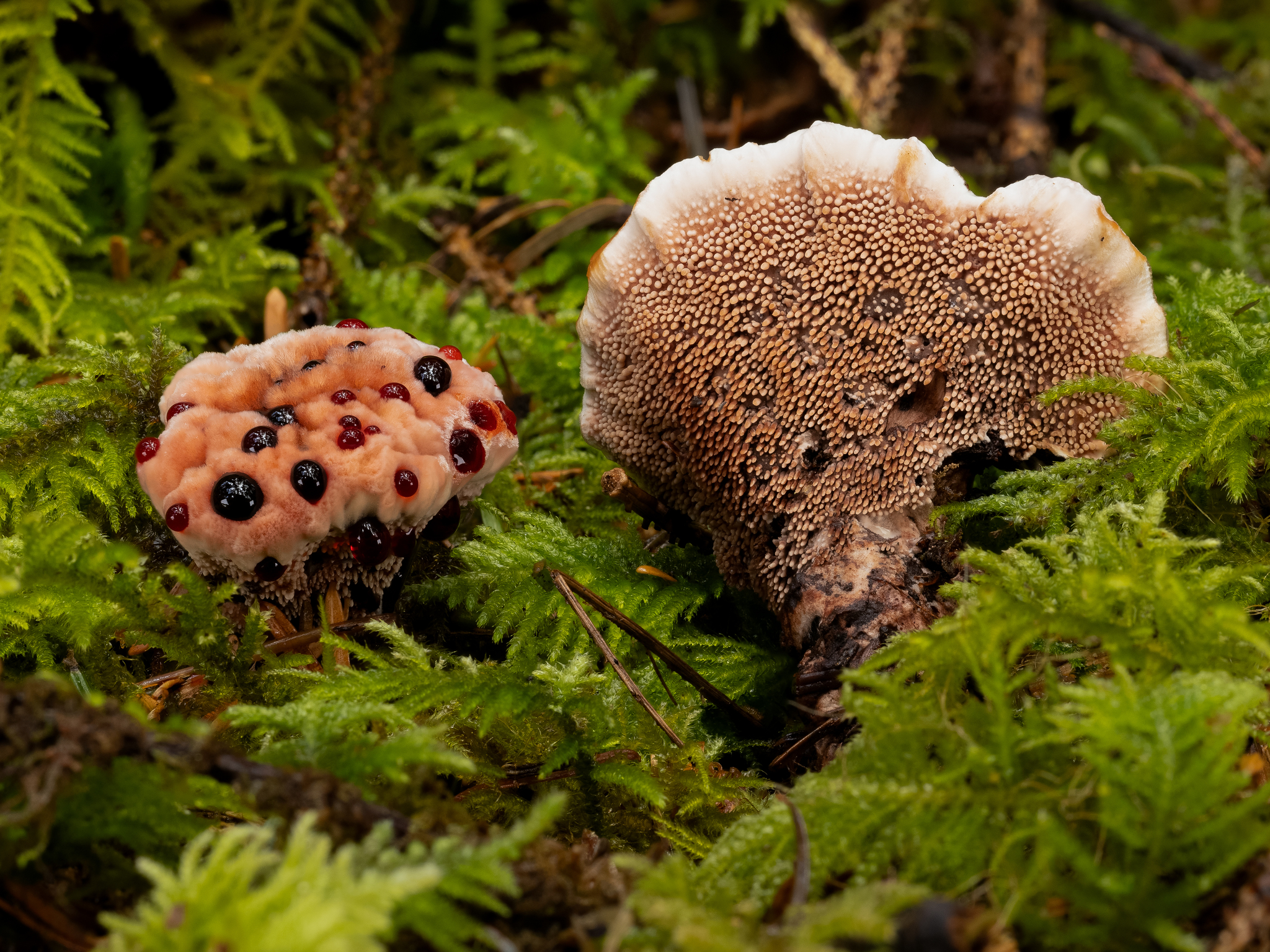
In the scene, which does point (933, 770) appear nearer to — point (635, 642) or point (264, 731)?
point (635, 642)

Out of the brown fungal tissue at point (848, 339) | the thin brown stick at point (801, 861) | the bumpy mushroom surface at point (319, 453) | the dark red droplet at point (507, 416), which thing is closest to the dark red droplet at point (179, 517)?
the bumpy mushroom surface at point (319, 453)

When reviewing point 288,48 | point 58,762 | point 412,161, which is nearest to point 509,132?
point 412,161

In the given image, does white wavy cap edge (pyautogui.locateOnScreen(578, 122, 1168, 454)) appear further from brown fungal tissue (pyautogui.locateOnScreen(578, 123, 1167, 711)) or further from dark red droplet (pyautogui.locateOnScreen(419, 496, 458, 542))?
dark red droplet (pyautogui.locateOnScreen(419, 496, 458, 542))

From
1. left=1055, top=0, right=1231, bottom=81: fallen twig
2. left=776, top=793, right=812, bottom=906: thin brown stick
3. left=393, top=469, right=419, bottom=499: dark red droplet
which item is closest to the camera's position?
left=776, top=793, right=812, bottom=906: thin brown stick

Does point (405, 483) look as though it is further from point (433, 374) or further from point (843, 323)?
point (843, 323)

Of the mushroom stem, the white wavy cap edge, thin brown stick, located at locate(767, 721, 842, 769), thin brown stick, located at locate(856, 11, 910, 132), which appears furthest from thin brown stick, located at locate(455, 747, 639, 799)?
thin brown stick, located at locate(856, 11, 910, 132)
